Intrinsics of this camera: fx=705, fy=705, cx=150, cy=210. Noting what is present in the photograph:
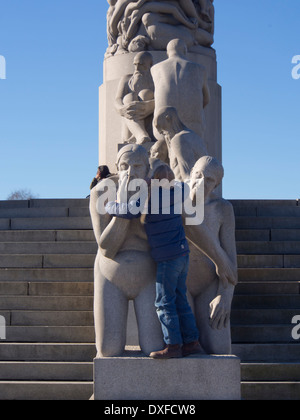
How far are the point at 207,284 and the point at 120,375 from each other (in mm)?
1046

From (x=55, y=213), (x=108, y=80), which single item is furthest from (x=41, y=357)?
(x=108, y=80)

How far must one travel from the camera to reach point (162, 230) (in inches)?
197

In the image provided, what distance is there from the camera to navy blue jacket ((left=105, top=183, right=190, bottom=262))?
16.3 ft

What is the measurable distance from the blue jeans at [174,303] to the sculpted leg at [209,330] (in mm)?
337

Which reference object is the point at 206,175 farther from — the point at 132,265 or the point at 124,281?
the point at 124,281

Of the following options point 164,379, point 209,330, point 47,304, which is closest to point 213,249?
point 209,330

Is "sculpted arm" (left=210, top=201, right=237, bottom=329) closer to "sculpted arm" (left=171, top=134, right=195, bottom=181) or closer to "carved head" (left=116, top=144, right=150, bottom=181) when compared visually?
"carved head" (left=116, top=144, right=150, bottom=181)

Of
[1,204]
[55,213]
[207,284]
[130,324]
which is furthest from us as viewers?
[1,204]

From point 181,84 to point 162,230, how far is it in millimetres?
6281

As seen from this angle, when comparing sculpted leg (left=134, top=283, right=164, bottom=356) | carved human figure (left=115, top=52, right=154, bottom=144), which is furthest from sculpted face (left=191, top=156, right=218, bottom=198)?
carved human figure (left=115, top=52, right=154, bottom=144)

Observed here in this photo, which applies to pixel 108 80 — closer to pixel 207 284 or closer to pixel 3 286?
pixel 3 286

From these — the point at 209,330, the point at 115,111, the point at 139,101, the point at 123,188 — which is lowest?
the point at 209,330

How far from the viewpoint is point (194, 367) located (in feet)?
16.2
